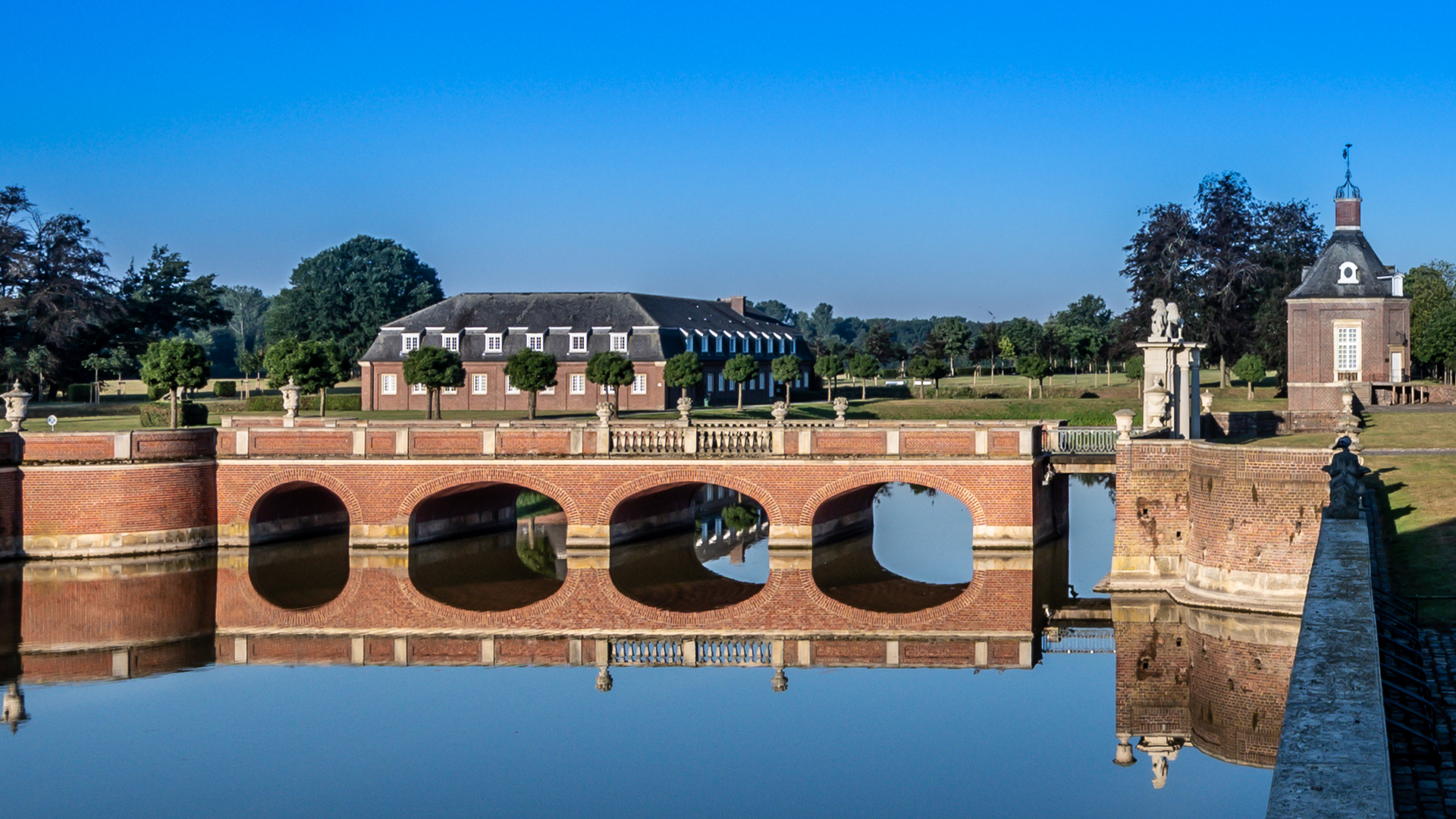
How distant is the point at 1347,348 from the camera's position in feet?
133

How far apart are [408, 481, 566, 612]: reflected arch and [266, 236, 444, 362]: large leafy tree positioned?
46628 mm

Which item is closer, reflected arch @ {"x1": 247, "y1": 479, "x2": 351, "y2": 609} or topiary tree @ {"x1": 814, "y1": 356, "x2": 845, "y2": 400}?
reflected arch @ {"x1": 247, "y1": 479, "x2": 351, "y2": 609}

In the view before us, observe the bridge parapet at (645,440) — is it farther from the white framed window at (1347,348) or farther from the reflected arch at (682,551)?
the white framed window at (1347,348)

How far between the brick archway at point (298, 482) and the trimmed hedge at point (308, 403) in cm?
2398

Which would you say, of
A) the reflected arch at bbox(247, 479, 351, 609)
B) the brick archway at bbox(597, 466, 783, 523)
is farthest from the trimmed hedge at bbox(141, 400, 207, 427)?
the brick archway at bbox(597, 466, 783, 523)

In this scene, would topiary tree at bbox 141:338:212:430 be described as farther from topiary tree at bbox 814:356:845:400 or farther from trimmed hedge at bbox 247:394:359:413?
topiary tree at bbox 814:356:845:400

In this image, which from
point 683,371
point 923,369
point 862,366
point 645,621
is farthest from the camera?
point 862,366

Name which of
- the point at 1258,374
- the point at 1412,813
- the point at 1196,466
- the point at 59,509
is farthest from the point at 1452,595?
the point at 1258,374

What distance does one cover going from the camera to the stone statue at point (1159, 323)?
1071 inches

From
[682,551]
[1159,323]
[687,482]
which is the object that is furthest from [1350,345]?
[687,482]

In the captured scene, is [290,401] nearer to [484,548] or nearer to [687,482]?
[484,548]

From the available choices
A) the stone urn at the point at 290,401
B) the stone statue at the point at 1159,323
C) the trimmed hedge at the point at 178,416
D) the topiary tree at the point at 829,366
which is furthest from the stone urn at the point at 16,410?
the topiary tree at the point at 829,366

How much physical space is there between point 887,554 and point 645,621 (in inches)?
342

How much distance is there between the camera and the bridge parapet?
93.1 ft
